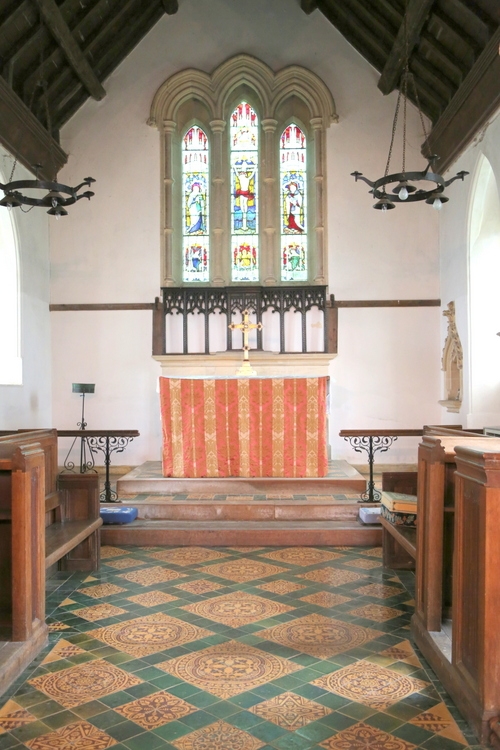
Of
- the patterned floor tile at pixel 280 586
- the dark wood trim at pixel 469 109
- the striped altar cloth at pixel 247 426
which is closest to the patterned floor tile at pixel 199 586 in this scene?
the patterned floor tile at pixel 280 586

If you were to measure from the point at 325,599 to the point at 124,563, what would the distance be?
5.44 feet

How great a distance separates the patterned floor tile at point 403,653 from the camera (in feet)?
10.7

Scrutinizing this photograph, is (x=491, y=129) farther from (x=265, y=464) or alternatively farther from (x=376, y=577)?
(x=376, y=577)

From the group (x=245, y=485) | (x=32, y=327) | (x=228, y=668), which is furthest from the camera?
(x=32, y=327)

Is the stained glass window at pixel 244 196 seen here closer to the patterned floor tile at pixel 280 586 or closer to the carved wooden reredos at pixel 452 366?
the carved wooden reredos at pixel 452 366

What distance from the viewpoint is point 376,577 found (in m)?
4.63

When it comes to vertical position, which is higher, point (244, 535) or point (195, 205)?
point (195, 205)

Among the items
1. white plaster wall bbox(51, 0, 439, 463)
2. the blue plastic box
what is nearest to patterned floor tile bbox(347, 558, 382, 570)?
the blue plastic box

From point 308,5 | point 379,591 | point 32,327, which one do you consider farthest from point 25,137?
point 379,591

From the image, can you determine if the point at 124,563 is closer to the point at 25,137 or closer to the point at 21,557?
the point at 21,557

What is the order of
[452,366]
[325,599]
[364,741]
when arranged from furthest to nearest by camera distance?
[452,366], [325,599], [364,741]

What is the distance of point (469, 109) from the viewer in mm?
6965

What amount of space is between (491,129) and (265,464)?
3.92 meters

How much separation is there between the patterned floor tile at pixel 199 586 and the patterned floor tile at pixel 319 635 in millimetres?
770
